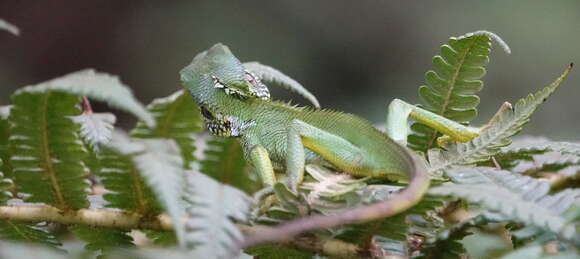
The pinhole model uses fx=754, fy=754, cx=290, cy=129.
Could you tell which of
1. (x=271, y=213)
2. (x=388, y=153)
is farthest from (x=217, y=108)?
(x=271, y=213)

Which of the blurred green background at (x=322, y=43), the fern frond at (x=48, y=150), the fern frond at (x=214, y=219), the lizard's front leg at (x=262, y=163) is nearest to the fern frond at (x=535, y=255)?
the fern frond at (x=214, y=219)

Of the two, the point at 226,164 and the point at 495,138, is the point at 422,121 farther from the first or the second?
the point at 226,164

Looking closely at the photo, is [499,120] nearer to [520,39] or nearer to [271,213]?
[271,213]

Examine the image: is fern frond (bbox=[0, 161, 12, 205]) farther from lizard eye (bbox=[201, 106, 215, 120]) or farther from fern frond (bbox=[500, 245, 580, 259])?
fern frond (bbox=[500, 245, 580, 259])

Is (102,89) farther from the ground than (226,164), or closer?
closer

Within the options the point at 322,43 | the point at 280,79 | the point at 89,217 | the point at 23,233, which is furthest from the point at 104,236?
the point at 322,43

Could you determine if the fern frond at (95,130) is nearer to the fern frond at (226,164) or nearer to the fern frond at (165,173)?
the fern frond at (226,164)

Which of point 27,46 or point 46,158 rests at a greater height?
point 27,46
